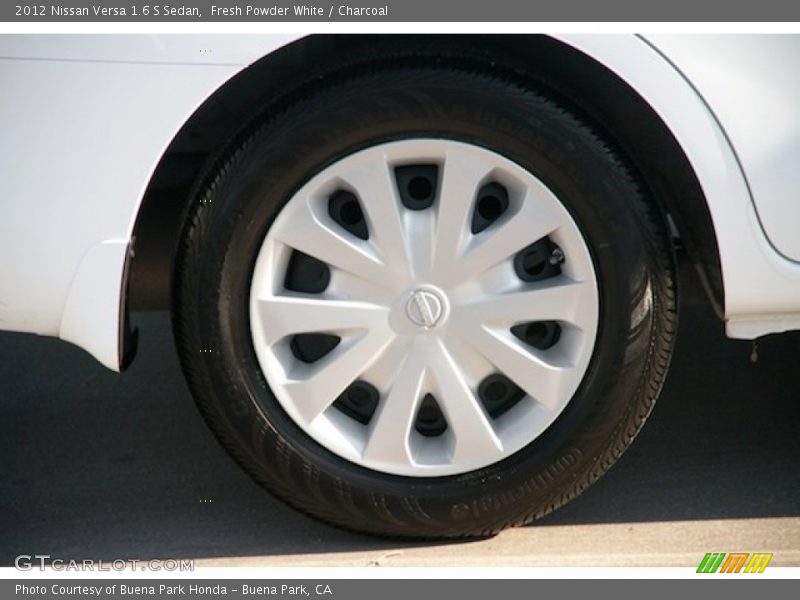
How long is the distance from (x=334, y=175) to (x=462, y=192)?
0.89 ft

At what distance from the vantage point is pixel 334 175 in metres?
2.48

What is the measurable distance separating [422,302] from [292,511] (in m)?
0.71

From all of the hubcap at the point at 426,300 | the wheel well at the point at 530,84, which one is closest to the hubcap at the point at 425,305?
the hubcap at the point at 426,300

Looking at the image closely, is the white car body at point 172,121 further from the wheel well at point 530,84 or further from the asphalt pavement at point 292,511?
the asphalt pavement at point 292,511

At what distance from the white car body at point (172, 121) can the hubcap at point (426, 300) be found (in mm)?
298

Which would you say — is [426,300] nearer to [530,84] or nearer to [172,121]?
[530,84]

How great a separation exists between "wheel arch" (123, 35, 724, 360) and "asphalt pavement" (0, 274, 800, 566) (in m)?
0.56

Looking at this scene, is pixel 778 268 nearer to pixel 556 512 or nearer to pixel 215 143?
pixel 556 512

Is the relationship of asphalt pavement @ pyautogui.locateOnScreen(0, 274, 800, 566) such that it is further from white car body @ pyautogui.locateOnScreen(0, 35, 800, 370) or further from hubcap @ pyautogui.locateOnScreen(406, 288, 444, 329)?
white car body @ pyautogui.locateOnScreen(0, 35, 800, 370)

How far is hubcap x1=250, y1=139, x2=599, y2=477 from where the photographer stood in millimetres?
2479

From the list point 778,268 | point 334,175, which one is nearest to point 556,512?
point 778,268

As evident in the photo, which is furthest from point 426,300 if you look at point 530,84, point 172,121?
point 172,121

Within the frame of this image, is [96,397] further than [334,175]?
Yes
